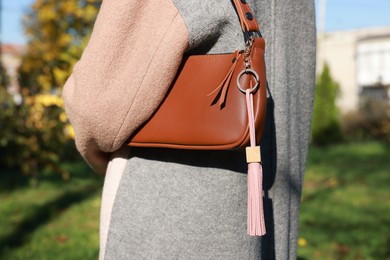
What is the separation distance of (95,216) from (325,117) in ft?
36.7

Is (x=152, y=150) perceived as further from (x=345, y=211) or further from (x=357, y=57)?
(x=357, y=57)

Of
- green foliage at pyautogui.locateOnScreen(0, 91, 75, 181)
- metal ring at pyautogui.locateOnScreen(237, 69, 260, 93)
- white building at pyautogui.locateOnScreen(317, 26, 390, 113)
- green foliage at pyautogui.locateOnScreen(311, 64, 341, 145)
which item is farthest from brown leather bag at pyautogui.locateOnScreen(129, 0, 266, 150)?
white building at pyautogui.locateOnScreen(317, 26, 390, 113)

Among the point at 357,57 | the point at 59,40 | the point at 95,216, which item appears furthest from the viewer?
the point at 357,57

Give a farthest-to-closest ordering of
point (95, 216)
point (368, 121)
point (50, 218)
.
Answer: point (368, 121) → point (95, 216) → point (50, 218)

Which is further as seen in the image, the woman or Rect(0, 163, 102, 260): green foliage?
Rect(0, 163, 102, 260): green foliage

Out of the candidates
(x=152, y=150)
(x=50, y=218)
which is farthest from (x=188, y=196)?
(x=50, y=218)

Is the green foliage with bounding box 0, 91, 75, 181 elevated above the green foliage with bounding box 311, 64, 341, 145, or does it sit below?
above

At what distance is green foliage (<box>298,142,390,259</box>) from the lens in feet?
13.5

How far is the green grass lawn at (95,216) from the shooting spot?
4000 millimetres

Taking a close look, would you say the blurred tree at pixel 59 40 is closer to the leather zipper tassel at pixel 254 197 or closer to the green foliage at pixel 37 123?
the green foliage at pixel 37 123

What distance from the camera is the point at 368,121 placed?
14.9 metres

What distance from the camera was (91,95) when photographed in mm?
1058

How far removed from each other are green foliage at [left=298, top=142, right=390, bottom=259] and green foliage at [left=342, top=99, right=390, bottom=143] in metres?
4.82

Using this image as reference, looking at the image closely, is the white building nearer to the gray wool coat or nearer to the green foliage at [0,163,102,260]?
the green foliage at [0,163,102,260]
